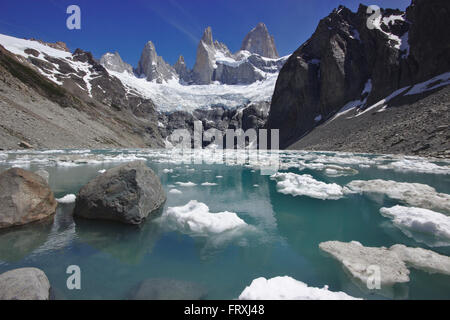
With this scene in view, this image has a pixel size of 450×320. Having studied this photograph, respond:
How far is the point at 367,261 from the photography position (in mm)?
4715

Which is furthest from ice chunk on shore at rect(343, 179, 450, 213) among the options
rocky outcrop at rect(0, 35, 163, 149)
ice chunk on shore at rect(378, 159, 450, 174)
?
rocky outcrop at rect(0, 35, 163, 149)

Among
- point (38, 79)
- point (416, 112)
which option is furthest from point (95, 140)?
point (416, 112)

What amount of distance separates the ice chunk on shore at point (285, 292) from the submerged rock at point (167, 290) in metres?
0.79

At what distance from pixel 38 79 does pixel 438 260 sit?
3423 inches

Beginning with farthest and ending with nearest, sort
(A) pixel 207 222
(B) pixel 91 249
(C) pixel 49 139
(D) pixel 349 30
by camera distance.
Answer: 1. (D) pixel 349 30
2. (C) pixel 49 139
3. (A) pixel 207 222
4. (B) pixel 91 249

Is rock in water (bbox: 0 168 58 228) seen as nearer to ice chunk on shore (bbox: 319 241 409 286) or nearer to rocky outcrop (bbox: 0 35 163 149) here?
ice chunk on shore (bbox: 319 241 409 286)

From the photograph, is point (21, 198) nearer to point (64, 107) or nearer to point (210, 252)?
point (210, 252)

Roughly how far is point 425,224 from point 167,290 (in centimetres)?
701


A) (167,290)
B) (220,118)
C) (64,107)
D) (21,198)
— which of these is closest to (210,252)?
(167,290)

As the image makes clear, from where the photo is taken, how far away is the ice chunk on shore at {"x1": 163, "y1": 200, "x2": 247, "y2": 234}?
6574mm

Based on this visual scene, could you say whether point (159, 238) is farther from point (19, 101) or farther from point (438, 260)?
point (19, 101)

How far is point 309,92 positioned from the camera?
8450 cm

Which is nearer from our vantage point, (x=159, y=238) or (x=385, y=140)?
(x=159, y=238)
